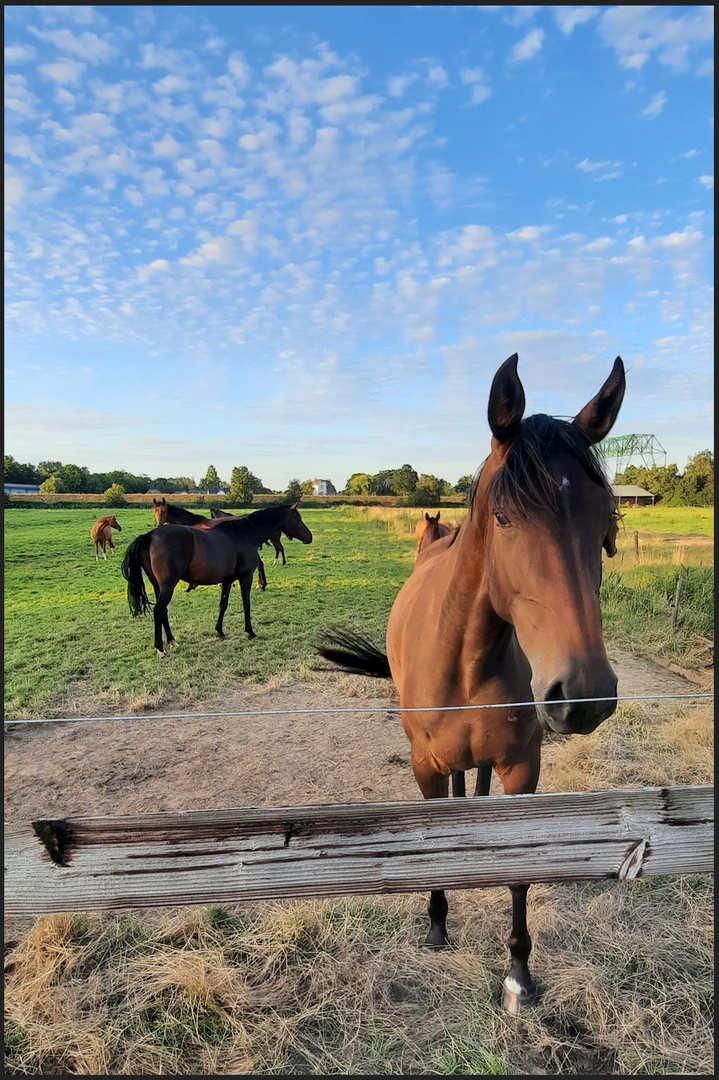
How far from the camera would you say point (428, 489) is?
14031 mm

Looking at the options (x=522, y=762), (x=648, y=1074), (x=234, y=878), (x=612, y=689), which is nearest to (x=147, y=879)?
(x=234, y=878)

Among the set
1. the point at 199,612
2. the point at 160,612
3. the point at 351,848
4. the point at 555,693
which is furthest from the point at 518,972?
the point at 199,612

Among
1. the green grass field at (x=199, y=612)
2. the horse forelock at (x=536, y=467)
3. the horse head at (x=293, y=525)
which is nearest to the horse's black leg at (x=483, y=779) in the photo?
the horse forelock at (x=536, y=467)

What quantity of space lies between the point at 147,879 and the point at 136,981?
1549 millimetres

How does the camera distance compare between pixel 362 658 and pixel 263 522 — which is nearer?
pixel 362 658

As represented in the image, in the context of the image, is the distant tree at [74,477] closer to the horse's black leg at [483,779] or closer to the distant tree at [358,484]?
the distant tree at [358,484]

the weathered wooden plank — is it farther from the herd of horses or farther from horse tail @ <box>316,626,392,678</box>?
horse tail @ <box>316,626,392,678</box>

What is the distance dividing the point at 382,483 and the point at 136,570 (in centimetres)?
951

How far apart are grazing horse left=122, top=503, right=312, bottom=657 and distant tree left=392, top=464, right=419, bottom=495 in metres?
5.03

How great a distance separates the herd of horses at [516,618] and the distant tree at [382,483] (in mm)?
12904

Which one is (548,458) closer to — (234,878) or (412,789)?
(234,878)

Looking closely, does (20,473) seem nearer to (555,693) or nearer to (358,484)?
(358,484)

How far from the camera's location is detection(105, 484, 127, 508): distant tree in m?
12.5

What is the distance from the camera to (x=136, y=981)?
240 cm
